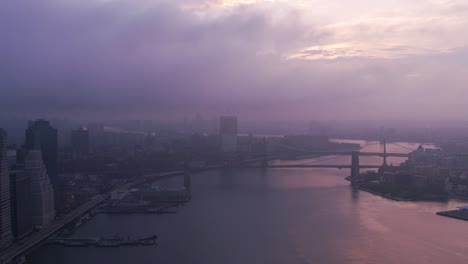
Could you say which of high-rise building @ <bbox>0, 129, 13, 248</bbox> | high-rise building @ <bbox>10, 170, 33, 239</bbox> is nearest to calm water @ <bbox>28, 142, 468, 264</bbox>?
high-rise building @ <bbox>0, 129, 13, 248</bbox>

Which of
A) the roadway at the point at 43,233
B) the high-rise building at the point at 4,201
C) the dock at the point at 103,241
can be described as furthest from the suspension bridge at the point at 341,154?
the high-rise building at the point at 4,201

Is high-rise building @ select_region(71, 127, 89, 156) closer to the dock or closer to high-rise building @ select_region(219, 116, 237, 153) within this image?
high-rise building @ select_region(219, 116, 237, 153)

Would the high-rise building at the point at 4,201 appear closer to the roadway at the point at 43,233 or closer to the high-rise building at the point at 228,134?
the roadway at the point at 43,233

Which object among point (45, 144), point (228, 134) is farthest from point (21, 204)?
point (228, 134)

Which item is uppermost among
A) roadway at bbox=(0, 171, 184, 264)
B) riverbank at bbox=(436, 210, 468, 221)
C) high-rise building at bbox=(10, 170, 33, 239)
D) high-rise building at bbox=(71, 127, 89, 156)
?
high-rise building at bbox=(71, 127, 89, 156)

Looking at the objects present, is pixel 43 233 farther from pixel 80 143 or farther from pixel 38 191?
pixel 80 143
